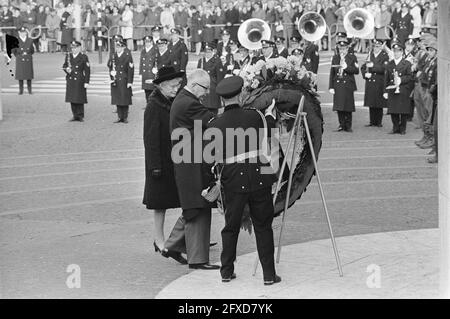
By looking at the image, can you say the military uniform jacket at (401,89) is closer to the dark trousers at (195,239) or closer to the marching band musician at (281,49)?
the marching band musician at (281,49)

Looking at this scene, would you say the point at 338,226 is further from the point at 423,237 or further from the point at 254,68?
the point at 254,68

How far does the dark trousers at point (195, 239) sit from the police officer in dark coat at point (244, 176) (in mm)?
748

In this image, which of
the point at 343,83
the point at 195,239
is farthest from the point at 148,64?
the point at 195,239

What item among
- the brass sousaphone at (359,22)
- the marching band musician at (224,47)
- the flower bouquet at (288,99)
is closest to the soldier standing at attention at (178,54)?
the marching band musician at (224,47)

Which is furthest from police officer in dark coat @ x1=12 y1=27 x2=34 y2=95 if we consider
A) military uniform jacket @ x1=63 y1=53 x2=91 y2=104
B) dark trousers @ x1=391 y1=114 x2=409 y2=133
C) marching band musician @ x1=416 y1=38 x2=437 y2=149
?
marching band musician @ x1=416 y1=38 x2=437 y2=149

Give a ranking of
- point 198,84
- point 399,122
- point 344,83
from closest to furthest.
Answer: point 198,84 → point 399,122 → point 344,83

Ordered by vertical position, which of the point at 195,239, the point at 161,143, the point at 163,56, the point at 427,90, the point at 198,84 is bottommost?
the point at 195,239

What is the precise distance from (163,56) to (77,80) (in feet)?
7.35

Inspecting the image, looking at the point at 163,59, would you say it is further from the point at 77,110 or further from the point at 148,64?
the point at 77,110

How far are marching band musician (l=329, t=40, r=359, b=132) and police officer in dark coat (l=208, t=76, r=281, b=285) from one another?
11387 mm

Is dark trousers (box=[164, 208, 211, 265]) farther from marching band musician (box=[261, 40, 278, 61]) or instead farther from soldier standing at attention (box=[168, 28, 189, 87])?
soldier standing at attention (box=[168, 28, 189, 87])

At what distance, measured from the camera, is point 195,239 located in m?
9.98

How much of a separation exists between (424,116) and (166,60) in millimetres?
6744

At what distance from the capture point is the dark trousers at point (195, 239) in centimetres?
995
